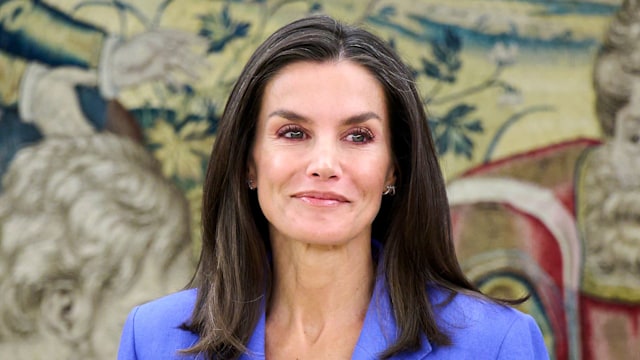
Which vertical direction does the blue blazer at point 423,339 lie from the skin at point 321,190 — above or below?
below

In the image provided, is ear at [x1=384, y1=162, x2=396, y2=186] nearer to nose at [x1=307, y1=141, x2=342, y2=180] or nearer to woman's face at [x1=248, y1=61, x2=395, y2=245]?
woman's face at [x1=248, y1=61, x2=395, y2=245]

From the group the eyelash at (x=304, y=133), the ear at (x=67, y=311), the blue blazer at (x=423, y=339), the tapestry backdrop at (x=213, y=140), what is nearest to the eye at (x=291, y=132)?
the eyelash at (x=304, y=133)

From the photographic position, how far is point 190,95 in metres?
4.42

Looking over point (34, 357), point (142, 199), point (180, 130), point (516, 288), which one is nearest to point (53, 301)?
point (34, 357)

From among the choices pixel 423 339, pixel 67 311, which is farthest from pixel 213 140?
pixel 423 339

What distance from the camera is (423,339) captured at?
8.72ft

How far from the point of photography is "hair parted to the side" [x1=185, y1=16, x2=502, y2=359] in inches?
107

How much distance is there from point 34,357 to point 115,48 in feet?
4.05

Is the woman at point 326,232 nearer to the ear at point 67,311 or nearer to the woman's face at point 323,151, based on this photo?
the woman's face at point 323,151

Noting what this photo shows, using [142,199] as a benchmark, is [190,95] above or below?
above

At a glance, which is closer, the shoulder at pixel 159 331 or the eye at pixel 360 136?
the eye at pixel 360 136

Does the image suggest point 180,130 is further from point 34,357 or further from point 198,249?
point 34,357

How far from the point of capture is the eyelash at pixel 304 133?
8.74ft

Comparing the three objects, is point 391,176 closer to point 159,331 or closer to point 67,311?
point 159,331
